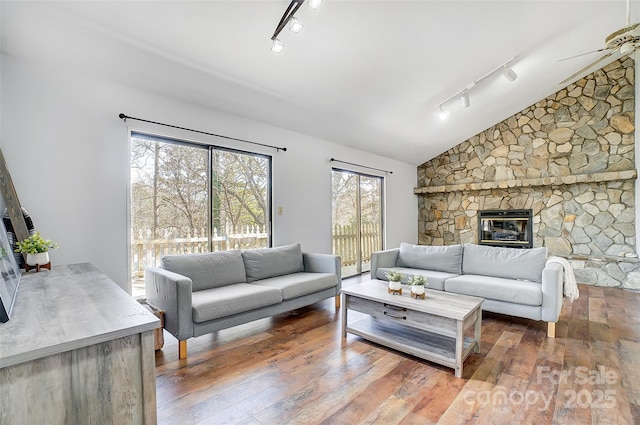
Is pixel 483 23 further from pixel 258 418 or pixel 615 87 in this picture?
pixel 258 418

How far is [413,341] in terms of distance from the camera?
2377 mm

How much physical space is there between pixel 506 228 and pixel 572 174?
55.5 inches

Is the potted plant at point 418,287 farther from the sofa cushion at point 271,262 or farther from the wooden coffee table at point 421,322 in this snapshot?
the sofa cushion at point 271,262

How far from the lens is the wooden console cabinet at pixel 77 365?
0.91 metres

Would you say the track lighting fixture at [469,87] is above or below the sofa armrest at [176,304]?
above

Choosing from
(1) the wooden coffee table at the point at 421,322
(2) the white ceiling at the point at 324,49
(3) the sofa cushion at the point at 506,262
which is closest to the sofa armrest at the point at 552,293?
(3) the sofa cushion at the point at 506,262

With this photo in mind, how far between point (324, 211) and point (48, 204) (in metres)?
3.31

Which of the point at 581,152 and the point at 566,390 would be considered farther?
the point at 581,152

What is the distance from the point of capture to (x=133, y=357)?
1.11 metres

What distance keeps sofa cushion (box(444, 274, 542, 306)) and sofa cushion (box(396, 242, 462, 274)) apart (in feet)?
1.20

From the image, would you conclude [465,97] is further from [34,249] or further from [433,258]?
[34,249]

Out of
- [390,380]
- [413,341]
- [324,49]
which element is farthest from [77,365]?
[324,49]

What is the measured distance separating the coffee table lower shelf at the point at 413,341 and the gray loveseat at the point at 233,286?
0.71 meters

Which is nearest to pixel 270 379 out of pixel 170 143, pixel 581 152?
pixel 170 143
